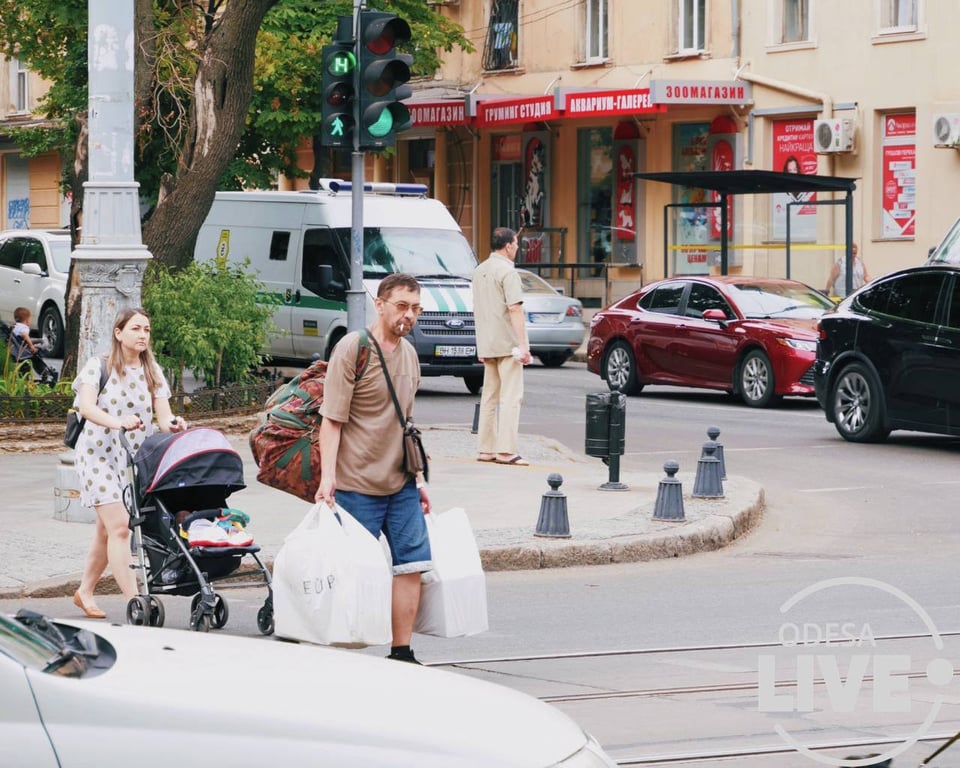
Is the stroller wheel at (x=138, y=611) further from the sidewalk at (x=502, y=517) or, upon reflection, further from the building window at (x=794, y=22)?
the building window at (x=794, y=22)

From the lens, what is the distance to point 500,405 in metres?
14.9

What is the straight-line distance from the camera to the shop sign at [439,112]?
3956 centimetres

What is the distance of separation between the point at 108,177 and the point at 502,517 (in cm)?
329

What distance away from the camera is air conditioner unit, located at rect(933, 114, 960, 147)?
1227 inches

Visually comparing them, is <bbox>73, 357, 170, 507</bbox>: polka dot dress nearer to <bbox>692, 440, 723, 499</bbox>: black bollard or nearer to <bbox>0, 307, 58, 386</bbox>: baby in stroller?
<bbox>692, 440, 723, 499</bbox>: black bollard

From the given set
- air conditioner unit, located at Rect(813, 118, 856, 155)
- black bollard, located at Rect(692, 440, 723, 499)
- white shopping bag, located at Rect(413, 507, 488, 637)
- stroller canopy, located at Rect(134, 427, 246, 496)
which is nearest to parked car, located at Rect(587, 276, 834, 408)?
black bollard, located at Rect(692, 440, 723, 499)

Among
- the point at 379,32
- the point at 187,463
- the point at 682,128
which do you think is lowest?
the point at 187,463

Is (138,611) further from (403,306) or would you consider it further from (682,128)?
(682,128)

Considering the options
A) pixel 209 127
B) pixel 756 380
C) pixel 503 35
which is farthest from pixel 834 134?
pixel 209 127

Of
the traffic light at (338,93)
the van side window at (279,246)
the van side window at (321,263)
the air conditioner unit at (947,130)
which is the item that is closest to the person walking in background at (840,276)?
the air conditioner unit at (947,130)

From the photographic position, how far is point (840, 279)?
94.7 feet

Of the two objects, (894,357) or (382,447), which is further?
(894,357)

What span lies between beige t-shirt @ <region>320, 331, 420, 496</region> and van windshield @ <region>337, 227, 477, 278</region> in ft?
52.2

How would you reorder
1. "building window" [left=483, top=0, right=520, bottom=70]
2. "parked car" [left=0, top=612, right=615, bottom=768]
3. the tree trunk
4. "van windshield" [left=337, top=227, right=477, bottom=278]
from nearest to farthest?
"parked car" [left=0, top=612, right=615, bottom=768] < the tree trunk < "van windshield" [left=337, top=227, right=477, bottom=278] < "building window" [left=483, top=0, right=520, bottom=70]
